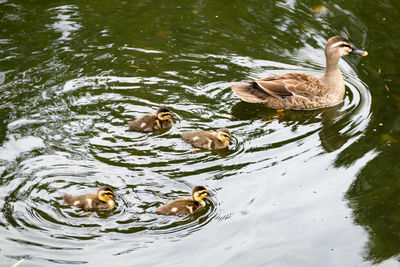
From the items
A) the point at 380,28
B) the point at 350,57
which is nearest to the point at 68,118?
the point at 350,57

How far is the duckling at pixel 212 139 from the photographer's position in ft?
21.1

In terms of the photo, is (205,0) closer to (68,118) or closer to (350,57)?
(350,57)

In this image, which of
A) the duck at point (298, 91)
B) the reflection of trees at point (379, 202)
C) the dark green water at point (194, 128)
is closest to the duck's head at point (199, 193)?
the dark green water at point (194, 128)

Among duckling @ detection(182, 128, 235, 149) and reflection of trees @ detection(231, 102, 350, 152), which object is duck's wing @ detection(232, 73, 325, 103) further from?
duckling @ detection(182, 128, 235, 149)

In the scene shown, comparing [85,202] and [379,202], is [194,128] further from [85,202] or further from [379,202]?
[379,202]

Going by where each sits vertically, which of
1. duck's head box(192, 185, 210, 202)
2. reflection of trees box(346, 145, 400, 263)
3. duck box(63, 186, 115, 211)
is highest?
duck's head box(192, 185, 210, 202)

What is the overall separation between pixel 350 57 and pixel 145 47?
2935 mm

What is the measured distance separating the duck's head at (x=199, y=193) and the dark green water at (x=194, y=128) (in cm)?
17

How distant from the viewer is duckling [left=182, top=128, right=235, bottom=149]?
6.42 m

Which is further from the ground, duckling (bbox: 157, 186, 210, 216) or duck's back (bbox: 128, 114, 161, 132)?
duckling (bbox: 157, 186, 210, 216)

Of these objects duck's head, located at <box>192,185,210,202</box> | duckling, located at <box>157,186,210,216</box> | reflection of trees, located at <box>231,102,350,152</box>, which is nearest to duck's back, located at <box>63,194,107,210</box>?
duckling, located at <box>157,186,210,216</box>

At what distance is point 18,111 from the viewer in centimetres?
698

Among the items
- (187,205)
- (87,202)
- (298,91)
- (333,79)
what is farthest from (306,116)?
(87,202)

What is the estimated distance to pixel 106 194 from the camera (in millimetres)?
5383
